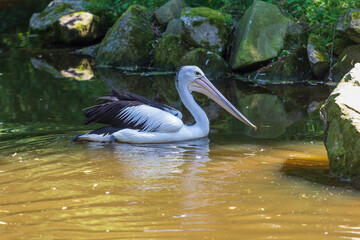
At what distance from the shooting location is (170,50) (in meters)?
10.3

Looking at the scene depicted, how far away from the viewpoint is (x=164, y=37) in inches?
415

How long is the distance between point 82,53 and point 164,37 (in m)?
2.96

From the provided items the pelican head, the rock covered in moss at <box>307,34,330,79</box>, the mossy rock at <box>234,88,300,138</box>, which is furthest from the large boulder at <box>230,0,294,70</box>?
the pelican head

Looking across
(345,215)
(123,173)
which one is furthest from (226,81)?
(345,215)

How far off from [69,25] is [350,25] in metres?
7.22

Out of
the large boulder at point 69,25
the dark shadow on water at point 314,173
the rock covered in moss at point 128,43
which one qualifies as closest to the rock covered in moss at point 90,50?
the large boulder at point 69,25

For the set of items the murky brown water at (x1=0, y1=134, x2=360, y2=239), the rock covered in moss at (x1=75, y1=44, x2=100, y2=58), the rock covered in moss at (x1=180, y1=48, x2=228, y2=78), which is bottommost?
the murky brown water at (x1=0, y1=134, x2=360, y2=239)

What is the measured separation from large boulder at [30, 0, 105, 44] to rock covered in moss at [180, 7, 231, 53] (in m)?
3.68

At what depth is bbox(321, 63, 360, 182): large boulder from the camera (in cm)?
394

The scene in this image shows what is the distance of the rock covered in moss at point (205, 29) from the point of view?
9.97m

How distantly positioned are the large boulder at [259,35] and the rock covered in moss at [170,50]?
1.05 metres

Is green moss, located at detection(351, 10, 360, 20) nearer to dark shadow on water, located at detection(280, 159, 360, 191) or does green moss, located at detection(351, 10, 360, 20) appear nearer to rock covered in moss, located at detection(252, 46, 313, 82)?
rock covered in moss, located at detection(252, 46, 313, 82)

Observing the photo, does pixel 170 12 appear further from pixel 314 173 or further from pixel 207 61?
pixel 314 173

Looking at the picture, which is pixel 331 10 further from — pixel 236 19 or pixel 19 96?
pixel 19 96
